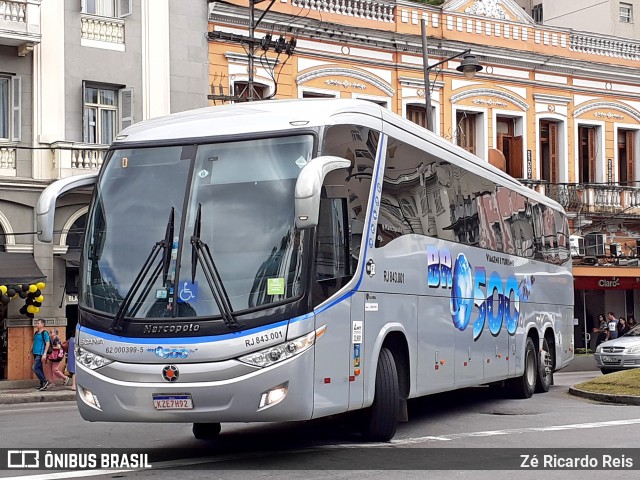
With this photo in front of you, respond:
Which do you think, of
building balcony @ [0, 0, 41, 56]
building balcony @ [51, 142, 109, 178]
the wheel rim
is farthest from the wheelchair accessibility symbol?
building balcony @ [0, 0, 41, 56]

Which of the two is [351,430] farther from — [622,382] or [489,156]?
[489,156]

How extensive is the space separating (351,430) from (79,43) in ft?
58.2

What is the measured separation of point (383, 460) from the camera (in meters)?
11.0

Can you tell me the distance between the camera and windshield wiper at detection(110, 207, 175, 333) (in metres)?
10.7

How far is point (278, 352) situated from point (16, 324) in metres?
18.5

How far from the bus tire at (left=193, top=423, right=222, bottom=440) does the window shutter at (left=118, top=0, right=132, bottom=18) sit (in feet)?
60.3

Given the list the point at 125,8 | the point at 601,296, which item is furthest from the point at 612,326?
the point at 125,8

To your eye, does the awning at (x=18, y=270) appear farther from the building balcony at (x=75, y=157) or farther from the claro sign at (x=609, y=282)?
the claro sign at (x=609, y=282)

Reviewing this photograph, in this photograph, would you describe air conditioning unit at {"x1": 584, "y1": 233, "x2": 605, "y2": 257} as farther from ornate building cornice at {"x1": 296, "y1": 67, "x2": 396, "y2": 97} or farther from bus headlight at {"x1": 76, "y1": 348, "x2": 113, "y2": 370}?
bus headlight at {"x1": 76, "y1": 348, "x2": 113, "y2": 370}

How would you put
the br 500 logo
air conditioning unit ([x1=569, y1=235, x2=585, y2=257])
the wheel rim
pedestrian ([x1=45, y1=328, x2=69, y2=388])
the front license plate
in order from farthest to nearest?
1. air conditioning unit ([x1=569, y1=235, x2=585, y2=257])
2. the front license plate
3. pedestrian ([x1=45, y1=328, x2=69, y2=388])
4. the wheel rim
5. the br 500 logo

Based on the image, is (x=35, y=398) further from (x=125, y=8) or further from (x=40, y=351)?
(x=125, y=8)

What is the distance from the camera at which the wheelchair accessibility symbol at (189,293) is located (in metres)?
10.5

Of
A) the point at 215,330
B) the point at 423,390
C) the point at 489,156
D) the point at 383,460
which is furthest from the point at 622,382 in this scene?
the point at 489,156

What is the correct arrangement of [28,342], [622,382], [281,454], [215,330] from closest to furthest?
1. [215,330]
2. [281,454]
3. [622,382]
4. [28,342]
